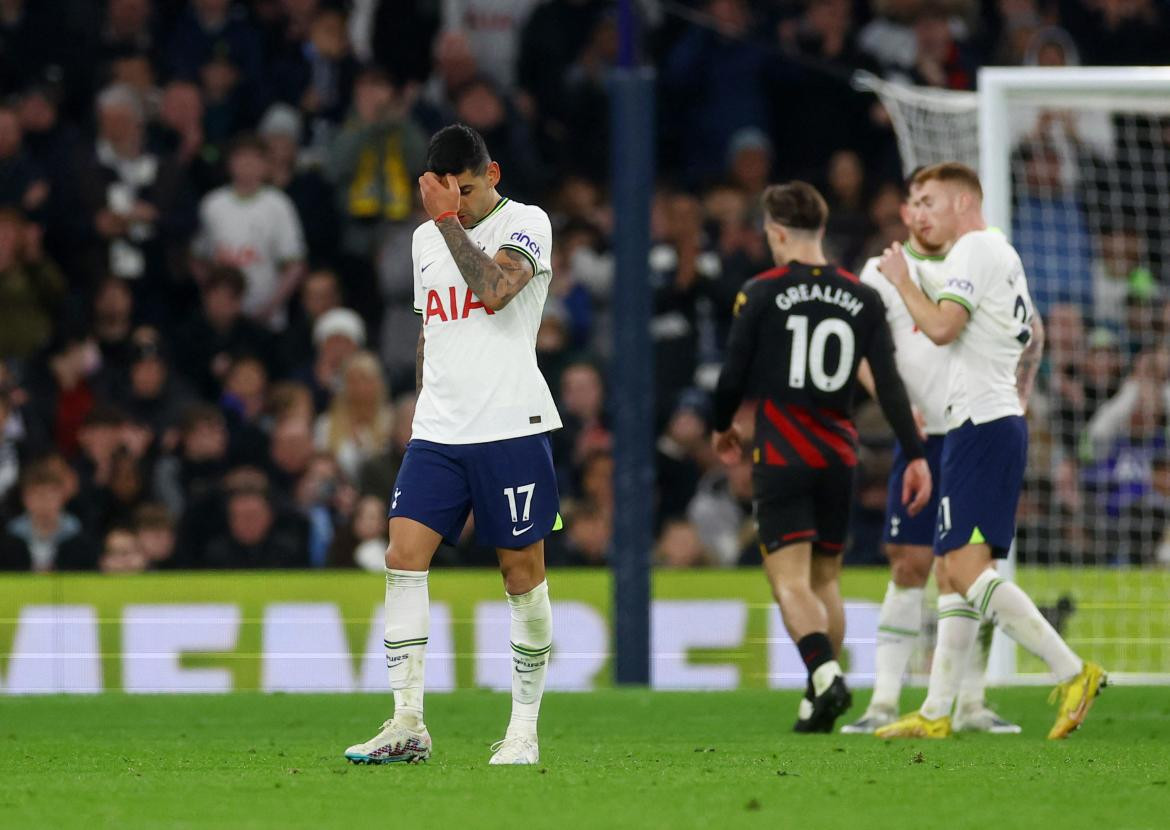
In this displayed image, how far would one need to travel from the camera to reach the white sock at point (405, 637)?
6742 millimetres

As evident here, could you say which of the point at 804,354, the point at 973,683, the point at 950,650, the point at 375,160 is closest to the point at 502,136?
the point at 375,160

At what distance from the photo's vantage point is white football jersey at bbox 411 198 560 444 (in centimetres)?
684

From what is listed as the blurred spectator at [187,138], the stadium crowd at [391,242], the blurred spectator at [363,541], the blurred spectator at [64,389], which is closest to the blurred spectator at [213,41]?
the stadium crowd at [391,242]

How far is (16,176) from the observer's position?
607 inches

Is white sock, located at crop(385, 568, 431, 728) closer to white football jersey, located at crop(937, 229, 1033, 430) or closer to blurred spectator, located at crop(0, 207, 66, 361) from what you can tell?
white football jersey, located at crop(937, 229, 1033, 430)

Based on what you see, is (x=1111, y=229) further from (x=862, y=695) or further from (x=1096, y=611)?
(x=862, y=695)

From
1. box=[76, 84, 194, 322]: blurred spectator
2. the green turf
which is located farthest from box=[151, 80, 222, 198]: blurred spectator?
the green turf

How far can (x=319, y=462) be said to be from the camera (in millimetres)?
13633

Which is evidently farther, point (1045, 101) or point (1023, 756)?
point (1045, 101)

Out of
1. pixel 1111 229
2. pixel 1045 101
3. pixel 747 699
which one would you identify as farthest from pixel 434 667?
pixel 1111 229

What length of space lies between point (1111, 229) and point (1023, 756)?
816 cm

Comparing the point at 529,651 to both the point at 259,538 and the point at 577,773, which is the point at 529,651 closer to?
the point at 577,773

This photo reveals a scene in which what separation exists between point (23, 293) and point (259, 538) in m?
3.10

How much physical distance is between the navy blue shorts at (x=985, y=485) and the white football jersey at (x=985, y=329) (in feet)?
0.23
